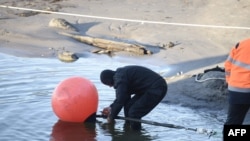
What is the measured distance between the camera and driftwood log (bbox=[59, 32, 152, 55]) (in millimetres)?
16625

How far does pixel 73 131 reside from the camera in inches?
382

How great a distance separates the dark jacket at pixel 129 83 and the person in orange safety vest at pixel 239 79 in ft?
6.78

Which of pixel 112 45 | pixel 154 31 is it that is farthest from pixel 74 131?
Answer: pixel 154 31

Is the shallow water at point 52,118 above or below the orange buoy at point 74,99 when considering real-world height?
below

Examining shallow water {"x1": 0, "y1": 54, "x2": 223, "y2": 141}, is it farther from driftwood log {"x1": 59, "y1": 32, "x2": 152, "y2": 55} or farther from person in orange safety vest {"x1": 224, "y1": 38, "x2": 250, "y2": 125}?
driftwood log {"x1": 59, "y1": 32, "x2": 152, "y2": 55}

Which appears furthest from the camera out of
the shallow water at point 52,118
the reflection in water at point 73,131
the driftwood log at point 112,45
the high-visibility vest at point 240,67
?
the driftwood log at point 112,45

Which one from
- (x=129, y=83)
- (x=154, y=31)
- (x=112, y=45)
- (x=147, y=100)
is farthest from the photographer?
(x=154, y=31)

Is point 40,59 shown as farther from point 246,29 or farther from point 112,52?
point 246,29

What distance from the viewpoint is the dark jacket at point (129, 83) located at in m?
9.23

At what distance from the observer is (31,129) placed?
976 centimetres

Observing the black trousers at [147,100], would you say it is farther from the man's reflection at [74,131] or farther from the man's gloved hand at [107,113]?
the man's reflection at [74,131]

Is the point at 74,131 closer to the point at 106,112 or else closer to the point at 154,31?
the point at 106,112

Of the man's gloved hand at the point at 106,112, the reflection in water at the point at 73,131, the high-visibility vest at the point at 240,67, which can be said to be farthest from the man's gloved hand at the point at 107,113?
the high-visibility vest at the point at 240,67

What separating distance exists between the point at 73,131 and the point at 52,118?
0.80 metres
